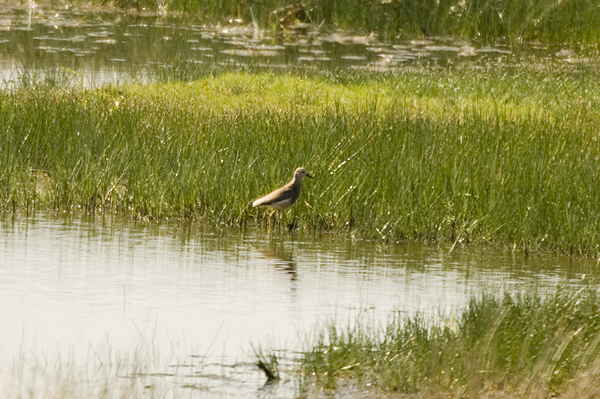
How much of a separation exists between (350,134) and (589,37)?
18.5 metres

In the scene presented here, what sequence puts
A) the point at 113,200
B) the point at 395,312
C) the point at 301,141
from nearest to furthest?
the point at 395,312
the point at 113,200
the point at 301,141

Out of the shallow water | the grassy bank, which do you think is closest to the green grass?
the grassy bank

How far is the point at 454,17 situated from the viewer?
1229 inches

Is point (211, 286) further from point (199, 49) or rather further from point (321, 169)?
point (199, 49)

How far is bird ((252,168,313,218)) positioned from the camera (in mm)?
10467

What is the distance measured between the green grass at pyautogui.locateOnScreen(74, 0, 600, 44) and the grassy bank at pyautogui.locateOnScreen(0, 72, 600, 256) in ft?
54.3

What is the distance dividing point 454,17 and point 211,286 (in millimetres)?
23717

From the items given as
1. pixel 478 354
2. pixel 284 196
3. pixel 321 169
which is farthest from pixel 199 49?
pixel 478 354

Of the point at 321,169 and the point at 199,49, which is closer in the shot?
the point at 321,169

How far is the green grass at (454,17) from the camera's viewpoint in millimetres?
30328

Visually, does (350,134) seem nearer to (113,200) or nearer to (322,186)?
(322,186)

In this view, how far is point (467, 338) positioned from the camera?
669 cm

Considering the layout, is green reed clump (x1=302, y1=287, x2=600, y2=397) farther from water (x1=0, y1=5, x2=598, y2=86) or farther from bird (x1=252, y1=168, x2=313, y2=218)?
water (x1=0, y1=5, x2=598, y2=86)

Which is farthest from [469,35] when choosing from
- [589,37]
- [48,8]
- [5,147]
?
[5,147]
